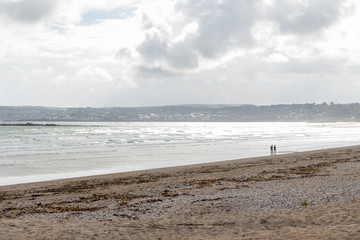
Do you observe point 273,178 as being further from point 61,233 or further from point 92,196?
point 61,233

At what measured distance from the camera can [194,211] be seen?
38.6 feet

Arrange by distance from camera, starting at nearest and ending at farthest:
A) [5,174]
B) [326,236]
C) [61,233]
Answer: [326,236]
[61,233]
[5,174]

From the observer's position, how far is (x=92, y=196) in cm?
1566

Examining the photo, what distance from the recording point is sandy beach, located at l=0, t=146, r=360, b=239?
9594mm

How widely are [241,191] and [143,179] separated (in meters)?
7.53

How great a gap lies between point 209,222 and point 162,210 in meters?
1.95

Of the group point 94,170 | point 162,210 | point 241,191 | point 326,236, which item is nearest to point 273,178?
point 241,191

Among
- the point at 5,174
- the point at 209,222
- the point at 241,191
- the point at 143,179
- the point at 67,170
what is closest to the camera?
the point at 209,222

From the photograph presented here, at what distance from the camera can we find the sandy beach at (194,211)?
31.5 ft

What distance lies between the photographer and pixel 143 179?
21.1 metres

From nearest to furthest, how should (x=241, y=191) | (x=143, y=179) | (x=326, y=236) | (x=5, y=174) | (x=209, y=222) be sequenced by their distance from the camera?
(x=326, y=236), (x=209, y=222), (x=241, y=191), (x=143, y=179), (x=5, y=174)

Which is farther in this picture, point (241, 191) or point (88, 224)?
point (241, 191)

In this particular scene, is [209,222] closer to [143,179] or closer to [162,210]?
[162,210]

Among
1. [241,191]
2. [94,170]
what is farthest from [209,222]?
[94,170]
